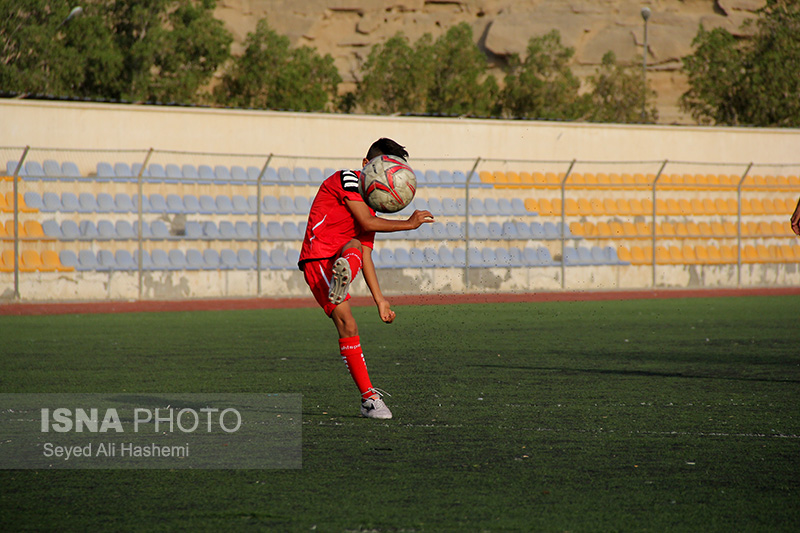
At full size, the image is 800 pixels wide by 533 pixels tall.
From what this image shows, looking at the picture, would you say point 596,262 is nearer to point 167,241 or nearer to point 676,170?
point 676,170

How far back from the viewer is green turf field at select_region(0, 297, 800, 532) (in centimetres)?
438

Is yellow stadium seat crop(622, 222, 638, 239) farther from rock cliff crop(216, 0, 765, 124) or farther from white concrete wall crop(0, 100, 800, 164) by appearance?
rock cliff crop(216, 0, 765, 124)

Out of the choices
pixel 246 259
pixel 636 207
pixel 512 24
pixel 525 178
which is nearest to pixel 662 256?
pixel 636 207

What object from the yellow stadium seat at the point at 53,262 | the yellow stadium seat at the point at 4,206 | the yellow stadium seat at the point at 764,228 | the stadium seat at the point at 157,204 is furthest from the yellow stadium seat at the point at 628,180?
the yellow stadium seat at the point at 4,206

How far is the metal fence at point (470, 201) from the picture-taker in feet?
62.0

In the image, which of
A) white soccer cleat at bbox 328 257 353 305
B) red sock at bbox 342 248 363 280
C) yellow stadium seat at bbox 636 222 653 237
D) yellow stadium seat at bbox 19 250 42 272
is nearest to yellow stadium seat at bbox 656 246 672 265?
yellow stadium seat at bbox 636 222 653 237

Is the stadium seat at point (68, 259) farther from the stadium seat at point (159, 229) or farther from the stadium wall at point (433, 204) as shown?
the stadium seat at point (159, 229)

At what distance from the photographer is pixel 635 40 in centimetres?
7262

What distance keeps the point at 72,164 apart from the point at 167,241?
2234 mm

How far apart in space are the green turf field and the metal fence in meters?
5.79

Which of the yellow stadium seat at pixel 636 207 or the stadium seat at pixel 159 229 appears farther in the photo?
the yellow stadium seat at pixel 636 207

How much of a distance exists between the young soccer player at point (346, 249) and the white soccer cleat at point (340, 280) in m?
0.08

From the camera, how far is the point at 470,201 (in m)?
22.2

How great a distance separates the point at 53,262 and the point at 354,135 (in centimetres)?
735
